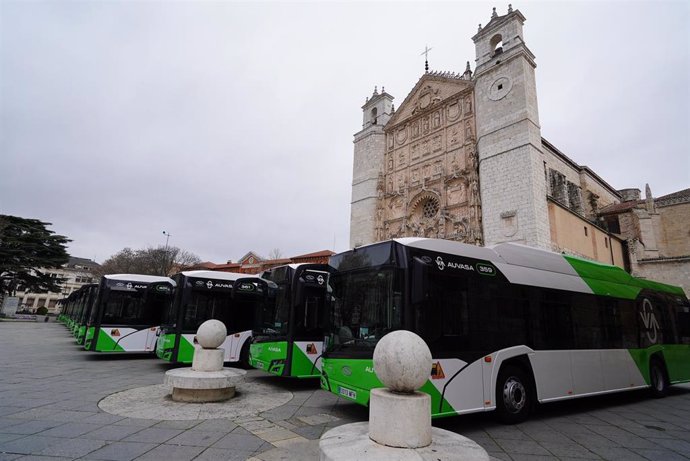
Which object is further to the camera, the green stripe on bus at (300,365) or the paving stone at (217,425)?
the green stripe on bus at (300,365)

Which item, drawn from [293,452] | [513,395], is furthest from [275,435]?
[513,395]

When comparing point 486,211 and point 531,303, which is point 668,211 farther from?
point 531,303

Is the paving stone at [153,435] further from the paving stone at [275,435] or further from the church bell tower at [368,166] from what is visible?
the church bell tower at [368,166]

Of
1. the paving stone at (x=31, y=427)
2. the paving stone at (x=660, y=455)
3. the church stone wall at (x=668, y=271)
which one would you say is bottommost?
the paving stone at (x=31, y=427)

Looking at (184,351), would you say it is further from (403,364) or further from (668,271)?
(668,271)

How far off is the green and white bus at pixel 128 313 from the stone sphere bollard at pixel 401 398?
10303mm

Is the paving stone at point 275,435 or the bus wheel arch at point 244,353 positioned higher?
the bus wheel arch at point 244,353

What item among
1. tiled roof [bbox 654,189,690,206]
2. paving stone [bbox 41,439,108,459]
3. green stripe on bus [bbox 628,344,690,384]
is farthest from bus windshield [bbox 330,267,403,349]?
tiled roof [bbox 654,189,690,206]

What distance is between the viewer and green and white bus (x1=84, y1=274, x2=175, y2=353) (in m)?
11.2

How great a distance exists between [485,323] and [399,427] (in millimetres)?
3078

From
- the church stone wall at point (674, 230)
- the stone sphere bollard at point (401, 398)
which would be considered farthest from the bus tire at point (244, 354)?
the church stone wall at point (674, 230)

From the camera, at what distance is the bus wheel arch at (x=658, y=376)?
26.1 ft

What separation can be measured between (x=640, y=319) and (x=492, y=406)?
540 centimetres

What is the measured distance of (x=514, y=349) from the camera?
5.44 meters
